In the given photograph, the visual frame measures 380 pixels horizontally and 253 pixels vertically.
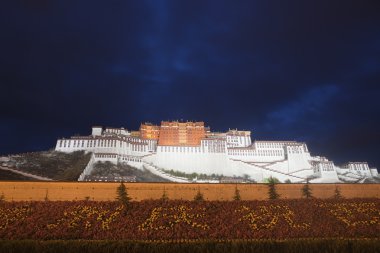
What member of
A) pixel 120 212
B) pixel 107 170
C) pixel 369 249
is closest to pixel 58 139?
pixel 107 170

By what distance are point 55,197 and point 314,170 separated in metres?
67.0

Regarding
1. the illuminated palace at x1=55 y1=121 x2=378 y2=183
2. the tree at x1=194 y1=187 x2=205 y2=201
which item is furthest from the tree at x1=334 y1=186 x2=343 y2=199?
the illuminated palace at x1=55 y1=121 x2=378 y2=183

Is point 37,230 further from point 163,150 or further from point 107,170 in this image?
point 163,150

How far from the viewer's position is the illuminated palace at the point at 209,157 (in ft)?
232

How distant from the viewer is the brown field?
22.4m

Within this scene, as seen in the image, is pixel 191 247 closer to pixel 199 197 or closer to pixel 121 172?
pixel 199 197

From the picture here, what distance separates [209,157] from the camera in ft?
255

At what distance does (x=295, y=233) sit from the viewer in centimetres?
1753

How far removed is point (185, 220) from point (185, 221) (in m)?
0.09

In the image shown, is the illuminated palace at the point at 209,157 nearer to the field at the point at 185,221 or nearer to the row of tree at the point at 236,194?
the row of tree at the point at 236,194

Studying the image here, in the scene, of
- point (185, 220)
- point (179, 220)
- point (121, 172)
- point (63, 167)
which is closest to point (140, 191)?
point (179, 220)

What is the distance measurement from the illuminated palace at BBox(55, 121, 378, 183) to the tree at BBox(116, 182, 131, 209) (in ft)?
Answer: 133

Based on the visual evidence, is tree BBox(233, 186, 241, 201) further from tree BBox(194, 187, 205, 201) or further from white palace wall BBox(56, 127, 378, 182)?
white palace wall BBox(56, 127, 378, 182)

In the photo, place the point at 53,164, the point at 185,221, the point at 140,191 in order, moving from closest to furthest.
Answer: the point at 185,221 < the point at 140,191 < the point at 53,164
